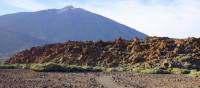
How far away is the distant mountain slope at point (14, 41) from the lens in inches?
6019

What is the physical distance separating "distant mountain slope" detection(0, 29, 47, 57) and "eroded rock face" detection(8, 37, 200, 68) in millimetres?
85139

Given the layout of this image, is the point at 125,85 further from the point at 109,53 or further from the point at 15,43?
the point at 15,43

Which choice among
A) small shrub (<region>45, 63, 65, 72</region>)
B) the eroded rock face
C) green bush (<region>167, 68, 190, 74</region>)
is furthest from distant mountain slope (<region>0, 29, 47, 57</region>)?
green bush (<region>167, 68, 190, 74</region>)

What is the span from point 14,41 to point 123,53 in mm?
108926

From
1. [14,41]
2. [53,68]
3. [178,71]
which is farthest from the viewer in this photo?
[14,41]

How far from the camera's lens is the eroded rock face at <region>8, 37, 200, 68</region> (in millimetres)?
52287

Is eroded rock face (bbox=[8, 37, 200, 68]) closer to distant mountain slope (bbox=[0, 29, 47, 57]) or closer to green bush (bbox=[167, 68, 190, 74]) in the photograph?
green bush (bbox=[167, 68, 190, 74])

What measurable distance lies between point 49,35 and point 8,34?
3027 centimetres

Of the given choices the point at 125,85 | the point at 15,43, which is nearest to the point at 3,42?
the point at 15,43

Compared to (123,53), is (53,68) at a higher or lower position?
lower

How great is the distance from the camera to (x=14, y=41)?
163 meters

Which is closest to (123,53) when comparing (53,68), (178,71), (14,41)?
(53,68)

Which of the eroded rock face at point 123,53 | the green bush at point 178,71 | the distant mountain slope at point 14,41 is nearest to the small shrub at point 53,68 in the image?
the green bush at point 178,71

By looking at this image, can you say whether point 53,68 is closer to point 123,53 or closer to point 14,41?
point 123,53
